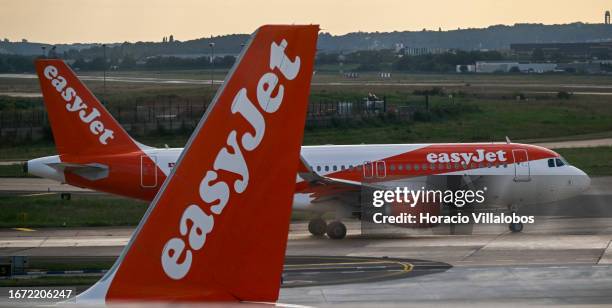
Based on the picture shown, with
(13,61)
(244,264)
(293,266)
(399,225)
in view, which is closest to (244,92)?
(244,264)

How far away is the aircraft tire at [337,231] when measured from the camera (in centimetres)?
4062

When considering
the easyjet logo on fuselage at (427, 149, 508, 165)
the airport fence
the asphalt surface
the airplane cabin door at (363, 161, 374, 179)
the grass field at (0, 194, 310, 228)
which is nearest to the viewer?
the asphalt surface

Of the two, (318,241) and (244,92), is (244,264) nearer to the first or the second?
(244,92)

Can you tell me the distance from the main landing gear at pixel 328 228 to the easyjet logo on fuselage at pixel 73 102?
9.23 meters

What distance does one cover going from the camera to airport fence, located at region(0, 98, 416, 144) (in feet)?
269

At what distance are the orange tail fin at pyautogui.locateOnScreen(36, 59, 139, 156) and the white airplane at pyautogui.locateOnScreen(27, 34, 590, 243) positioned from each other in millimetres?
40

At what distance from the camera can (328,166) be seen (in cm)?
4209

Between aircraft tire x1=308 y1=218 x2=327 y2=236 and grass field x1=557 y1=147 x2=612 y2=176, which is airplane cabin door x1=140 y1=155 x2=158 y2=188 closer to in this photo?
aircraft tire x1=308 y1=218 x2=327 y2=236

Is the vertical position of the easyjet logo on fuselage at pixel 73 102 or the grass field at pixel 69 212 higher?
the easyjet logo on fuselage at pixel 73 102

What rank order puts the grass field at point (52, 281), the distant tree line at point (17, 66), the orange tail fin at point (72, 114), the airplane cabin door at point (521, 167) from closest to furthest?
the grass field at point (52, 281) < the orange tail fin at point (72, 114) < the airplane cabin door at point (521, 167) < the distant tree line at point (17, 66)

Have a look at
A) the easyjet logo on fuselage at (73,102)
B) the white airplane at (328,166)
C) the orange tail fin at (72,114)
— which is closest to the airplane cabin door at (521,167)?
the white airplane at (328,166)

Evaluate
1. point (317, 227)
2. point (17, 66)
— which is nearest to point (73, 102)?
point (317, 227)

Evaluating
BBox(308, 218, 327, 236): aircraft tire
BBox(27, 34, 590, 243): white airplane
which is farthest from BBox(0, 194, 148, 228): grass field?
BBox(308, 218, 327, 236): aircraft tire

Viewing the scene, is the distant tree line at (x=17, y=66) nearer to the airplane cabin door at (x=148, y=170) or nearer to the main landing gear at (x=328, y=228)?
the airplane cabin door at (x=148, y=170)
